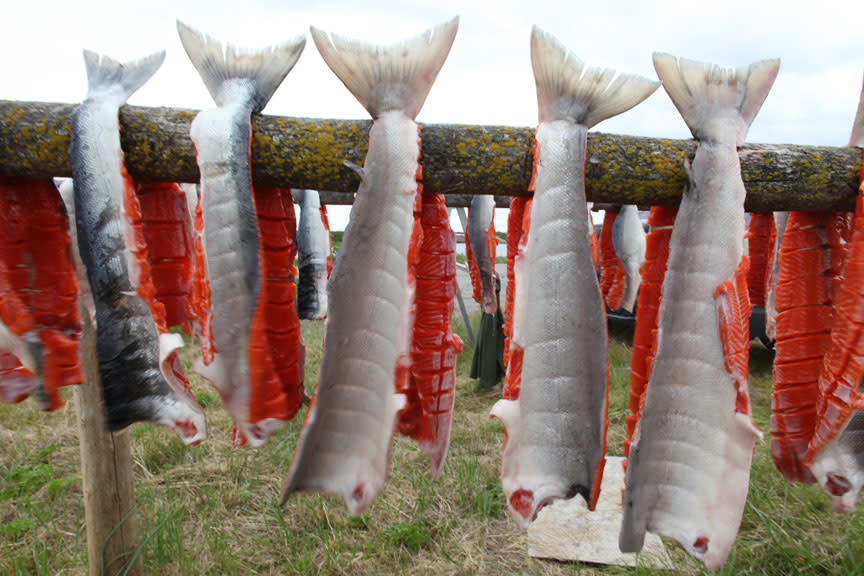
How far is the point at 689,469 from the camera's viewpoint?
5.35 ft

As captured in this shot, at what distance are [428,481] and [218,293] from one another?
10.0 ft

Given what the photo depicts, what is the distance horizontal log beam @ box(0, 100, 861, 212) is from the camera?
150 centimetres

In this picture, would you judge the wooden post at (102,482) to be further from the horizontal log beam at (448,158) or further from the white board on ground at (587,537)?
the white board on ground at (587,537)

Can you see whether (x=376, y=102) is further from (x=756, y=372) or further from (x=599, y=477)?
(x=756, y=372)

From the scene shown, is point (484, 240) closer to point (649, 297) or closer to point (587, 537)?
point (649, 297)

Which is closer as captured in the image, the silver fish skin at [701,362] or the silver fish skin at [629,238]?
the silver fish skin at [701,362]

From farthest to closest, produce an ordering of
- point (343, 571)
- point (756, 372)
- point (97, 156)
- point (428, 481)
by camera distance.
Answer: point (756, 372) < point (428, 481) < point (343, 571) < point (97, 156)

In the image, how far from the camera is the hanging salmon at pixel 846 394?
161cm

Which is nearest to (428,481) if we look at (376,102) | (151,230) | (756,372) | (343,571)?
(343,571)

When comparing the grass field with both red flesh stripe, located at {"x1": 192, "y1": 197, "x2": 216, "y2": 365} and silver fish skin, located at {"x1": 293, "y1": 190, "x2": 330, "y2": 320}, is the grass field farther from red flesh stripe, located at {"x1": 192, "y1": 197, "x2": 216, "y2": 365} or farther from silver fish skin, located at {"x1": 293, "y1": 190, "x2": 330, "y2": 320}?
red flesh stripe, located at {"x1": 192, "y1": 197, "x2": 216, "y2": 365}

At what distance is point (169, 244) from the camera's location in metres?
1.89

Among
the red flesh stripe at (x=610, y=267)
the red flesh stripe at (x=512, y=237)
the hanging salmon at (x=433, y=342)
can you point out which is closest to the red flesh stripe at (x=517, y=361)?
the red flesh stripe at (x=512, y=237)

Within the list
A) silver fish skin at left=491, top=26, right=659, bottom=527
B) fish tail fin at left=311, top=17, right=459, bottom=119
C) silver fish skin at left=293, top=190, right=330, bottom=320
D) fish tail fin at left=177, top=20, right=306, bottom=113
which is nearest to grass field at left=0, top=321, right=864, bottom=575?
silver fish skin at left=293, top=190, right=330, bottom=320

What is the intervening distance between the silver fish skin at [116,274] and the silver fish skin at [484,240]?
2.08 metres
